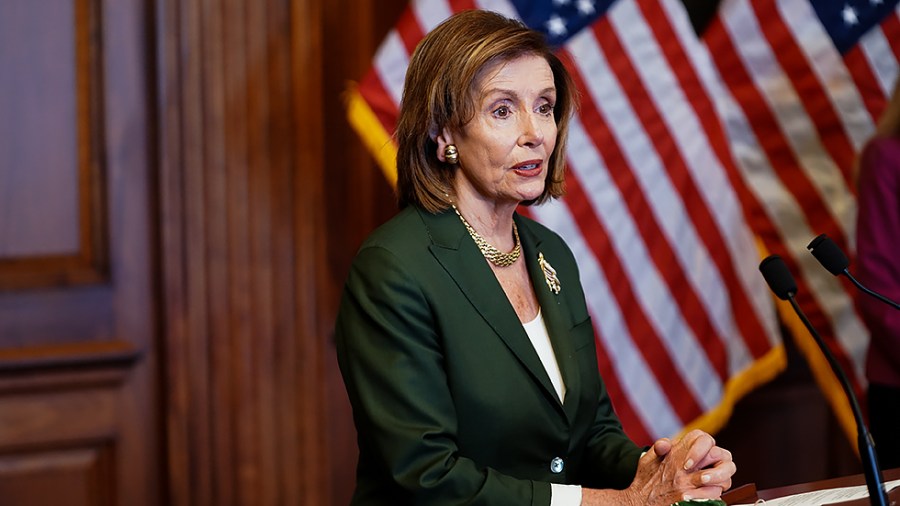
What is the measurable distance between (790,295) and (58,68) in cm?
227

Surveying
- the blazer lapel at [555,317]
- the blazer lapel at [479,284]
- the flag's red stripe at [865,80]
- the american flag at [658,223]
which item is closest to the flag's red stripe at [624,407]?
the american flag at [658,223]

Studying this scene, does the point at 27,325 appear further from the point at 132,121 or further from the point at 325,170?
the point at 325,170

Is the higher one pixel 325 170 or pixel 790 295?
pixel 325 170

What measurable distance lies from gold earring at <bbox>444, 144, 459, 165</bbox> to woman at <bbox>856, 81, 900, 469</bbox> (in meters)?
1.55

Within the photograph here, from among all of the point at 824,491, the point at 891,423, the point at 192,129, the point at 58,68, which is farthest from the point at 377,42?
the point at 824,491

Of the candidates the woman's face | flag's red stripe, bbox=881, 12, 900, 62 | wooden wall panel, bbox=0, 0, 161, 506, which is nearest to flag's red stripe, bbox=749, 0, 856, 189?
flag's red stripe, bbox=881, 12, 900, 62

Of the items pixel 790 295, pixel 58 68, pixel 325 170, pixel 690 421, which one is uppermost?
pixel 58 68

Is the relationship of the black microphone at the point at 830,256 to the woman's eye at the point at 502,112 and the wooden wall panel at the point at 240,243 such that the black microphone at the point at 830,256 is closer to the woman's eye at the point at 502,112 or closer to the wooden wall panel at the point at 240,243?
the woman's eye at the point at 502,112

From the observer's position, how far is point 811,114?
11.7ft

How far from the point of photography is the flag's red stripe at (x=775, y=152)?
3568 millimetres

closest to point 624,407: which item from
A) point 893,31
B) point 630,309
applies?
point 630,309

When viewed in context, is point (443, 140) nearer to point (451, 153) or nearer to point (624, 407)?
point (451, 153)

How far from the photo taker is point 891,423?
9.86ft

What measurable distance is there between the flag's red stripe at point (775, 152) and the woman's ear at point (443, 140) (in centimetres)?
193
